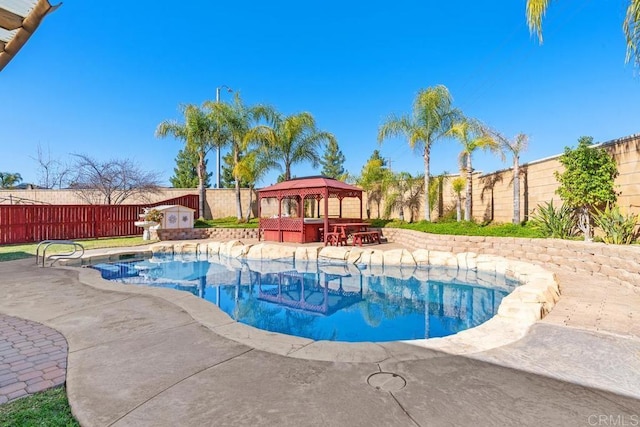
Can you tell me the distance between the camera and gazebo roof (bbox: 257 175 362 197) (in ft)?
41.4

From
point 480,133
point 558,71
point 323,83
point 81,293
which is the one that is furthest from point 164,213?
point 558,71

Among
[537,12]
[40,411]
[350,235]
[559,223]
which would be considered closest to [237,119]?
[350,235]

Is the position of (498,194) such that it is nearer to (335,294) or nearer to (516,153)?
(516,153)

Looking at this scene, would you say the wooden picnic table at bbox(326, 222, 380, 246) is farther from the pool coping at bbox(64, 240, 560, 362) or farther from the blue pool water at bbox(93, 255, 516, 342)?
the pool coping at bbox(64, 240, 560, 362)

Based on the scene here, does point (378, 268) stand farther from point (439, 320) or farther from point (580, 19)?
point (580, 19)

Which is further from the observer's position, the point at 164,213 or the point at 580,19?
the point at 164,213

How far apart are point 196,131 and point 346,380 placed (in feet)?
57.7

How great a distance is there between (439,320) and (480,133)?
9339 millimetres

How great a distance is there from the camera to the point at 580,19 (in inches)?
404

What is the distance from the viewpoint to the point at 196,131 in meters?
17.3

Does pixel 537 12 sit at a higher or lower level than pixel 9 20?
higher

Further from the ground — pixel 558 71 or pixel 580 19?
pixel 580 19

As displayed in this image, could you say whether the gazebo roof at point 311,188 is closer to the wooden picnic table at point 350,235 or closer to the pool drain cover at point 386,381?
the wooden picnic table at point 350,235

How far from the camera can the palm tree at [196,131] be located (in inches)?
677
